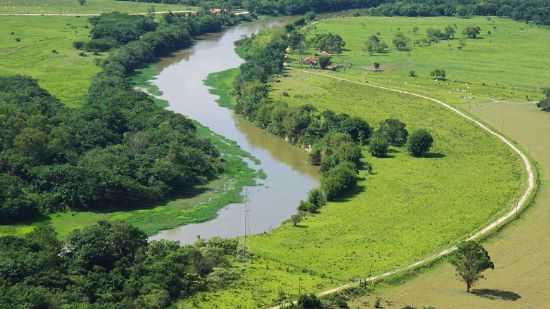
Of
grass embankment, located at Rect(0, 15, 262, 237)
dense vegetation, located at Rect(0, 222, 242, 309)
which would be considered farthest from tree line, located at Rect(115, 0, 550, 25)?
dense vegetation, located at Rect(0, 222, 242, 309)

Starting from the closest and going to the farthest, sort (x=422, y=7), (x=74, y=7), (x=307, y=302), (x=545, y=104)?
(x=307, y=302) → (x=545, y=104) → (x=74, y=7) → (x=422, y=7)

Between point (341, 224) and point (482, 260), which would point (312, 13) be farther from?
point (482, 260)

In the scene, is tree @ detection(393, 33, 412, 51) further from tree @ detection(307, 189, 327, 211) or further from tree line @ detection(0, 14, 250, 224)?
tree @ detection(307, 189, 327, 211)

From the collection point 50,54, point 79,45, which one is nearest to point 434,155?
point 50,54

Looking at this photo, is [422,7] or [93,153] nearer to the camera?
[93,153]

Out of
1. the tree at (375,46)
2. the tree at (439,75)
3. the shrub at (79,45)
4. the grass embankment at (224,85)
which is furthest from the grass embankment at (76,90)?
the tree at (439,75)

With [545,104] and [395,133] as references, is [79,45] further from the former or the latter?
[545,104]

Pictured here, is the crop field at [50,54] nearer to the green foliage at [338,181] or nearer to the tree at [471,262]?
the green foliage at [338,181]

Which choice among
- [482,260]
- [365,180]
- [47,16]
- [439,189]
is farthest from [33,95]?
[47,16]
